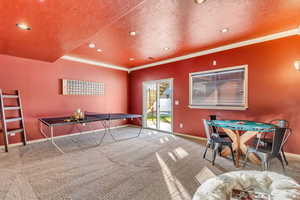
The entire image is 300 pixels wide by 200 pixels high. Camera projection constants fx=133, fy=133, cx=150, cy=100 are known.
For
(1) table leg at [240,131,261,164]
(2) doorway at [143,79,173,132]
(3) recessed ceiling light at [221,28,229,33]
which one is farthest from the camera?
(2) doorway at [143,79,173,132]

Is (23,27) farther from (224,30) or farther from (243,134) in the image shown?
(243,134)

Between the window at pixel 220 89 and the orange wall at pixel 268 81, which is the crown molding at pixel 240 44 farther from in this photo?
the window at pixel 220 89

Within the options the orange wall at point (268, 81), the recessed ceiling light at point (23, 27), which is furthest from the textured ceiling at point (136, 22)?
the orange wall at point (268, 81)

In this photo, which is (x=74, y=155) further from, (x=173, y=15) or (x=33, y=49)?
(x=173, y=15)

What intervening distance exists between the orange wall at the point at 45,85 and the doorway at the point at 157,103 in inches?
70.7

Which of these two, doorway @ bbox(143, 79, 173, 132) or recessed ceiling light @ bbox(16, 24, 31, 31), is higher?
recessed ceiling light @ bbox(16, 24, 31, 31)

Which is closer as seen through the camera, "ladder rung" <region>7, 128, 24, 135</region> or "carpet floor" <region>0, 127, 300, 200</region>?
"carpet floor" <region>0, 127, 300, 200</region>

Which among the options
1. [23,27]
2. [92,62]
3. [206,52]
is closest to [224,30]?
[206,52]

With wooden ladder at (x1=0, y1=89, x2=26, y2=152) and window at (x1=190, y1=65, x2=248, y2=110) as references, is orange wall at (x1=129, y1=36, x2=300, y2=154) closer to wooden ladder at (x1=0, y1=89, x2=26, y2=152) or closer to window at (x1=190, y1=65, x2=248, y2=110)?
window at (x1=190, y1=65, x2=248, y2=110)

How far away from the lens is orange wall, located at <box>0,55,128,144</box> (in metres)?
3.63

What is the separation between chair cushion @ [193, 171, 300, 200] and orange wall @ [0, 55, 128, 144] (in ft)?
15.6

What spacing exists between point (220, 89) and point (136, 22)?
2955mm

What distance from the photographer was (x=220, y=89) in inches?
154

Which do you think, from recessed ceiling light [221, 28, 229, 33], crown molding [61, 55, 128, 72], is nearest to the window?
recessed ceiling light [221, 28, 229, 33]
